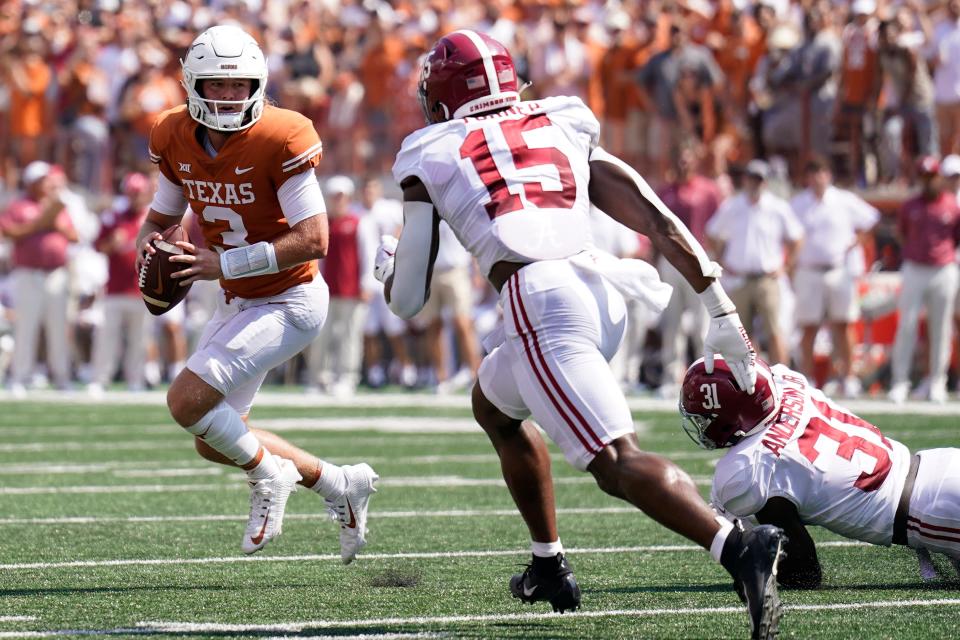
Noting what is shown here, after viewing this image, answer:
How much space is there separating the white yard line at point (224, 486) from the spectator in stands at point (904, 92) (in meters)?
6.42

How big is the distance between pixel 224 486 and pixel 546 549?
3.75 m

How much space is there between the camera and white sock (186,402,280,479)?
5.39m

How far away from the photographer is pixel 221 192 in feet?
18.0

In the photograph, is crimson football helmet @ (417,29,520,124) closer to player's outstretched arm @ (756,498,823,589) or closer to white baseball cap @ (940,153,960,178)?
player's outstretched arm @ (756,498,823,589)

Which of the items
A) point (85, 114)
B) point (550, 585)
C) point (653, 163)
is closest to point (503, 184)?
point (550, 585)

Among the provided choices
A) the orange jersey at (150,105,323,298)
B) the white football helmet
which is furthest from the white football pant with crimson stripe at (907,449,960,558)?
the white football helmet

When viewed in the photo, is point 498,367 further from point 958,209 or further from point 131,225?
point 131,225

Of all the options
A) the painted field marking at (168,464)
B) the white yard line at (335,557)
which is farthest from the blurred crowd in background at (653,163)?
A: the white yard line at (335,557)

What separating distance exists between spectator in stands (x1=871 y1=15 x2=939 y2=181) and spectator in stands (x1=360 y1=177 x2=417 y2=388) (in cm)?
439

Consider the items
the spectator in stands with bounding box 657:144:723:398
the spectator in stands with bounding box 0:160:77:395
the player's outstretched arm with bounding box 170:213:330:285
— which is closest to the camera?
the player's outstretched arm with bounding box 170:213:330:285

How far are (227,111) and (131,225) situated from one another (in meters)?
9.02

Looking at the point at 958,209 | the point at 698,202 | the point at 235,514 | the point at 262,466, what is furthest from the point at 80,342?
the point at 262,466

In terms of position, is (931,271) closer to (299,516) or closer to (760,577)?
(299,516)

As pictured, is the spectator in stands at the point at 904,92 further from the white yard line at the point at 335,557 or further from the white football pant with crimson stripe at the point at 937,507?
the white football pant with crimson stripe at the point at 937,507
